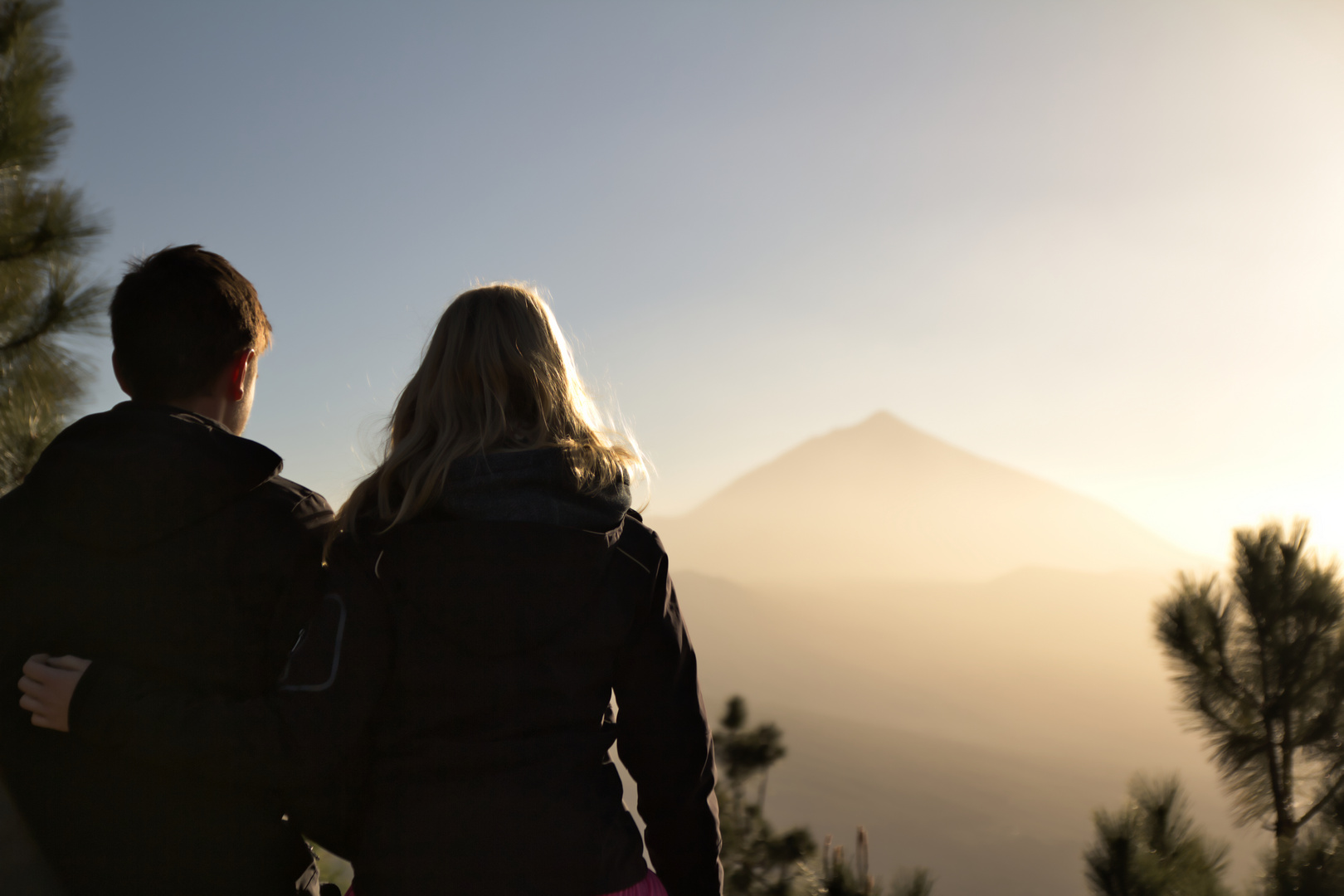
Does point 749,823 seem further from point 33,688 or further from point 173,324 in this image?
point 173,324

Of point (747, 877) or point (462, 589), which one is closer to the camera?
point (462, 589)

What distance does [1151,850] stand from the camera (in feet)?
11.5

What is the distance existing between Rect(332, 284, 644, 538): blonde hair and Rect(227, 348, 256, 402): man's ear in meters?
0.30

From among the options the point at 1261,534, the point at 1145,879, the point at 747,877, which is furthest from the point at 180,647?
the point at 747,877

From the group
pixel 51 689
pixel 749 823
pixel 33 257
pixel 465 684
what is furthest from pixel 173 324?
pixel 749 823

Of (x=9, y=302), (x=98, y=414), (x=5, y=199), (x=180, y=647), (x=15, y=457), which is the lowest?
(x=180, y=647)

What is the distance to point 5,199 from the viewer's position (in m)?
3.54

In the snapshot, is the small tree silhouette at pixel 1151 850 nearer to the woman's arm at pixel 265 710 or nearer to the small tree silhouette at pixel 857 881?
the small tree silhouette at pixel 857 881

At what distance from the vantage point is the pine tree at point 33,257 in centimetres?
342

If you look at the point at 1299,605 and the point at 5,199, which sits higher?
the point at 5,199

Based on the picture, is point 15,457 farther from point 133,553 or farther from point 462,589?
point 462,589

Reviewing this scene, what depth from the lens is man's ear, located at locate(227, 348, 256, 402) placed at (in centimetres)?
135

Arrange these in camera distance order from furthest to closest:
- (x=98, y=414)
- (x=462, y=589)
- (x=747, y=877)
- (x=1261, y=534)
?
(x=747, y=877), (x=1261, y=534), (x=98, y=414), (x=462, y=589)

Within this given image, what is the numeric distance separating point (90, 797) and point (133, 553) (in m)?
0.39
